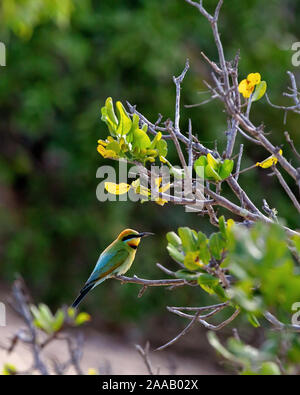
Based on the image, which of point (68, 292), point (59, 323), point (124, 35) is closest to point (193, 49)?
point (124, 35)

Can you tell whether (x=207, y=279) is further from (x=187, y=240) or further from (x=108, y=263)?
(x=108, y=263)

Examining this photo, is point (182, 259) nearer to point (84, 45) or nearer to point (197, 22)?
point (84, 45)

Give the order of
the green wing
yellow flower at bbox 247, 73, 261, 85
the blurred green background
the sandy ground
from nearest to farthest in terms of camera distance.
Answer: yellow flower at bbox 247, 73, 261, 85 → the green wing → the sandy ground → the blurred green background

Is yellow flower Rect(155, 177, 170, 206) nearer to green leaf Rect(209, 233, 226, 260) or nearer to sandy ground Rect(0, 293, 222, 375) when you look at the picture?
green leaf Rect(209, 233, 226, 260)

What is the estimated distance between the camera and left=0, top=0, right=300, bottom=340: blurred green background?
558 centimetres

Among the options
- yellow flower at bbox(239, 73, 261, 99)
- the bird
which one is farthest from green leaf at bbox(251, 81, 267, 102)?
A: the bird

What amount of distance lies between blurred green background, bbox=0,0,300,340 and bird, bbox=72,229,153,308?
9.13 feet

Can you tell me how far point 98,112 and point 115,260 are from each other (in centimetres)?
305

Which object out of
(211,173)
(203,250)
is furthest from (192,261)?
(211,173)

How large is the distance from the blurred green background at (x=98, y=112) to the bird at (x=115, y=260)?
110 inches

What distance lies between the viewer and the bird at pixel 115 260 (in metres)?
2.65

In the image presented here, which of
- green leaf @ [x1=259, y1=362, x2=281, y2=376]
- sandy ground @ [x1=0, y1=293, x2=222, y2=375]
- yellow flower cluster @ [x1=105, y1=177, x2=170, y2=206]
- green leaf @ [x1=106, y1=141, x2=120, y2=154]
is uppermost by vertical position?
green leaf @ [x1=106, y1=141, x2=120, y2=154]

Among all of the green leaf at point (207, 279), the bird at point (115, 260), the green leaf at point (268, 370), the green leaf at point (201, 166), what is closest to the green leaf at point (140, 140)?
the green leaf at point (201, 166)

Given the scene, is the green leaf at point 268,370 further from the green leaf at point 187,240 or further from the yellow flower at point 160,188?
the yellow flower at point 160,188
